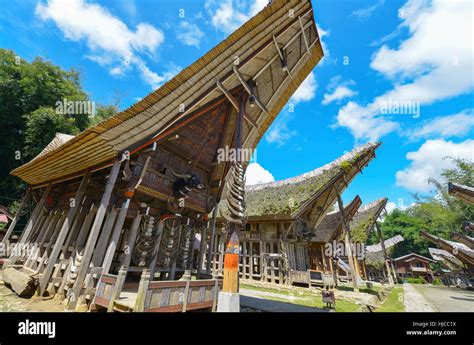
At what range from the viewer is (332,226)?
1875cm

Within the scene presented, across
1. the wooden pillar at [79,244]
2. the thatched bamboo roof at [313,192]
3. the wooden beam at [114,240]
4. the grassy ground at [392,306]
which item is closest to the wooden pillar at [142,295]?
the wooden beam at [114,240]

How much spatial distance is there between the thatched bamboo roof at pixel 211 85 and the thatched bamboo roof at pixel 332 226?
13881mm

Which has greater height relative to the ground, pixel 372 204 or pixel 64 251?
pixel 372 204

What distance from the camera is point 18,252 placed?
9828 millimetres

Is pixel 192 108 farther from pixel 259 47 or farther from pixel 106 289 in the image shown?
pixel 106 289

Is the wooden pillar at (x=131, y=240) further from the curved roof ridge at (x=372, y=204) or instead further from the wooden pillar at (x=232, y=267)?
the curved roof ridge at (x=372, y=204)

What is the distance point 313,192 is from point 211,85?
1077 centimetres

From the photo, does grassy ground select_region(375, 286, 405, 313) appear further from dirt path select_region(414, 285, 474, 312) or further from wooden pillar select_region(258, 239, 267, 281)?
wooden pillar select_region(258, 239, 267, 281)

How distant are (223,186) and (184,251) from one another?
136 inches

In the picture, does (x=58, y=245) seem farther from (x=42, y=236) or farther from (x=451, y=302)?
(x=451, y=302)

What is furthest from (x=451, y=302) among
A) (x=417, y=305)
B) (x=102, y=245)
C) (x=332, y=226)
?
(x=102, y=245)

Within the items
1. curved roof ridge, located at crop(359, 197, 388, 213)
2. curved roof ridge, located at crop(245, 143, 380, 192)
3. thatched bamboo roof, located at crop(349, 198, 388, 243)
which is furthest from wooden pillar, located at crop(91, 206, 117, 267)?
curved roof ridge, located at crop(359, 197, 388, 213)
